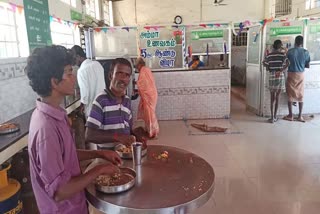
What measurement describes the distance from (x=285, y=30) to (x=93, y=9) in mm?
5475

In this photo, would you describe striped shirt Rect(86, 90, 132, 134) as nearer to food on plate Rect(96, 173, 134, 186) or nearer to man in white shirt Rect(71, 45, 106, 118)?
food on plate Rect(96, 173, 134, 186)

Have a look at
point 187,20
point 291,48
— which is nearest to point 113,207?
point 291,48

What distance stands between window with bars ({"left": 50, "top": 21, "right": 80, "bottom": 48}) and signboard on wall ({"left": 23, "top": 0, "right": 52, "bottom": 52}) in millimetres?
570

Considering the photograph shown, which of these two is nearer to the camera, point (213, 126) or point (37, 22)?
point (37, 22)

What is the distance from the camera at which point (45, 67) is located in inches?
44.4

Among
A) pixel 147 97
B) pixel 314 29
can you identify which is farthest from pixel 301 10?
pixel 147 97

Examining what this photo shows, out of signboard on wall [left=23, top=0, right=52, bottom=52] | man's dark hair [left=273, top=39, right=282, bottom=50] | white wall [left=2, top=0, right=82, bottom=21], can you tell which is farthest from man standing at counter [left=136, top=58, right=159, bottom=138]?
man's dark hair [left=273, top=39, right=282, bottom=50]

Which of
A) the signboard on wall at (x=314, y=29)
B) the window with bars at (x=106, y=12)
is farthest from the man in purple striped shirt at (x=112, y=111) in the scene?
the window with bars at (x=106, y=12)

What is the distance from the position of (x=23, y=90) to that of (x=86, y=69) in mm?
803

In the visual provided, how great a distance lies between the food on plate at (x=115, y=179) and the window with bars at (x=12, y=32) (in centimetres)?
246

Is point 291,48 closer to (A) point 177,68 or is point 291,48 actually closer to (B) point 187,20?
(A) point 177,68

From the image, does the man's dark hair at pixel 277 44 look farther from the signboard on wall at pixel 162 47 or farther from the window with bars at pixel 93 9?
the window with bars at pixel 93 9

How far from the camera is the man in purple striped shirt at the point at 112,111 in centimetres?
180

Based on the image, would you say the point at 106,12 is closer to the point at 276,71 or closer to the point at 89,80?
the point at 276,71
